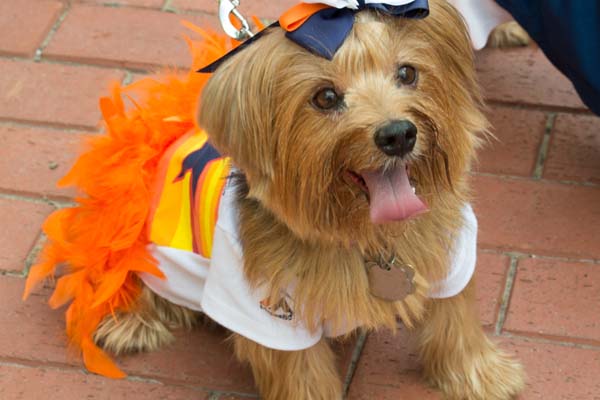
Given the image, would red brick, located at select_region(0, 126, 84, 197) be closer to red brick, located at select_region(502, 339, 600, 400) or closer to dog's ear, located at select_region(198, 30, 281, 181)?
dog's ear, located at select_region(198, 30, 281, 181)

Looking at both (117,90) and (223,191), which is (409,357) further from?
(117,90)

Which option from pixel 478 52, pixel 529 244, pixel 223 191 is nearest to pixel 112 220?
pixel 223 191

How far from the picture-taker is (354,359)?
2.75 meters

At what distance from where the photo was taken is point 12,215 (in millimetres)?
3109

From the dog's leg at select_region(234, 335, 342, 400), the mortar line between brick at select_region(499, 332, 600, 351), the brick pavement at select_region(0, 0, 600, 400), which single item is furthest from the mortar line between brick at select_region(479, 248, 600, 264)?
the dog's leg at select_region(234, 335, 342, 400)

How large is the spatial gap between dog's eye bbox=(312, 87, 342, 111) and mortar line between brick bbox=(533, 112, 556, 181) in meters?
1.27

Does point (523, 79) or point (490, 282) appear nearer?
point (490, 282)

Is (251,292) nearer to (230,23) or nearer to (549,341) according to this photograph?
(230,23)

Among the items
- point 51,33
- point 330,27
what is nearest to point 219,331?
point 330,27

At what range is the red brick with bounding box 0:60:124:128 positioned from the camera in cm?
336

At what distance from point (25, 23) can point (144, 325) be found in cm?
132

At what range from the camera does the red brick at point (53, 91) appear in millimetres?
3359

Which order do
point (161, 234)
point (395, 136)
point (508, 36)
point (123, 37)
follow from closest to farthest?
point (395, 136)
point (161, 234)
point (508, 36)
point (123, 37)

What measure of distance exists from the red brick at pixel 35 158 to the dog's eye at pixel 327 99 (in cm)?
133
